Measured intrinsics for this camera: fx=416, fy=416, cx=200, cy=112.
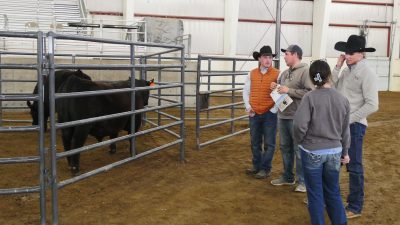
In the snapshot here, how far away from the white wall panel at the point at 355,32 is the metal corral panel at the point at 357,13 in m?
0.45

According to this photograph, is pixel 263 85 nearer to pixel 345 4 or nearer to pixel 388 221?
pixel 388 221

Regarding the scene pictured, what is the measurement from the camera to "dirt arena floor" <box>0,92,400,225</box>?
384cm

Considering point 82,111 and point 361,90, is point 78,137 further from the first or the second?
point 361,90

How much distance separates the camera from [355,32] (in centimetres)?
2162

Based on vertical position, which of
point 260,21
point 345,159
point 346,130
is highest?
point 260,21

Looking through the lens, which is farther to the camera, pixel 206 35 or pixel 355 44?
pixel 206 35

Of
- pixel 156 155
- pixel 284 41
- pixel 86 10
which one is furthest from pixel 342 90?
pixel 284 41

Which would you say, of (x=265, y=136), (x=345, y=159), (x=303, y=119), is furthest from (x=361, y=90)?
(x=265, y=136)

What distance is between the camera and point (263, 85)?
198 inches

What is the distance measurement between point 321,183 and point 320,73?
0.87 meters

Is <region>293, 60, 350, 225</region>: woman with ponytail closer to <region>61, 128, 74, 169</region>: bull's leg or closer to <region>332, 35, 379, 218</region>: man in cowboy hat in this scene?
<region>332, 35, 379, 218</region>: man in cowboy hat

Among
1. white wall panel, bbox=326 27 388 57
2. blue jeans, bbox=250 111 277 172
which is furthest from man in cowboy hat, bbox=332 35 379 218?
white wall panel, bbox=326 27 388 57

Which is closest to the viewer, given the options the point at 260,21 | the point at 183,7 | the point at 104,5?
the point at 104,5

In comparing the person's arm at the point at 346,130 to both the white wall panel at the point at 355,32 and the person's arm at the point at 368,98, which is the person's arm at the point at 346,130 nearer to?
the person's arm at the point at 368,98
